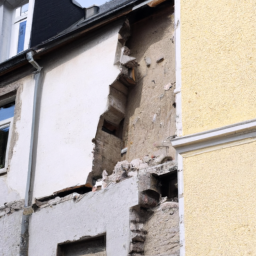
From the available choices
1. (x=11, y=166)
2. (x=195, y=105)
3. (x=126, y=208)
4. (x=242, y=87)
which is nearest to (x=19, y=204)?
(x=11, y=166)

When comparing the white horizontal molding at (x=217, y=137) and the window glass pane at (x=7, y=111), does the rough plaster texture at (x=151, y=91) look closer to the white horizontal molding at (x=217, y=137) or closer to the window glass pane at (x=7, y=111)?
the white horizontal molding at (x=217, y=137)

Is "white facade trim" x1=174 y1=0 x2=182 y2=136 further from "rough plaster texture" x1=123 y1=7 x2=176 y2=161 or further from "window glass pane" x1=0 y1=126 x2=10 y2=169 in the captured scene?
"window glass pane" x1=0 y1=126 x2=10 y2=169

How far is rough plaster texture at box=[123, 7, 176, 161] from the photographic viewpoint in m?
7.32

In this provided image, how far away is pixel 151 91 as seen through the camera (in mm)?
7668

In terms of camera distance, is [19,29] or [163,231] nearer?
[163,231]

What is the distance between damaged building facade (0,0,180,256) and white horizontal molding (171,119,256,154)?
0.94 metres

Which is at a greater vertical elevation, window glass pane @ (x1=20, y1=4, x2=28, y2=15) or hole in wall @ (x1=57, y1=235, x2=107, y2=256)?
window glass pane @ (x1=20, y1=4, x2=28, y2=15)

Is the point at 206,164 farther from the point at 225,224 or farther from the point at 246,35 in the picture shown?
the point at 246,35

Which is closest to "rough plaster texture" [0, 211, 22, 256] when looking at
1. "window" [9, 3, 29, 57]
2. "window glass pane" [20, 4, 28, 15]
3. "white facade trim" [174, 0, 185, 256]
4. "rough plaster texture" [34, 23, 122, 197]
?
"rough plaster texture" [34, 23, 122, 197]

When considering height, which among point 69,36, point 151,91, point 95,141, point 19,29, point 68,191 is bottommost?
point 68,191

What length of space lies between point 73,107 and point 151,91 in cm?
123

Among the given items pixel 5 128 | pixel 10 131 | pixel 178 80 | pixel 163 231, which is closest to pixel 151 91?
pixel 178 80

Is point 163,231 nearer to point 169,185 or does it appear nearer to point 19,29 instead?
point 169,185

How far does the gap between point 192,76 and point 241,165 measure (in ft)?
4.10
